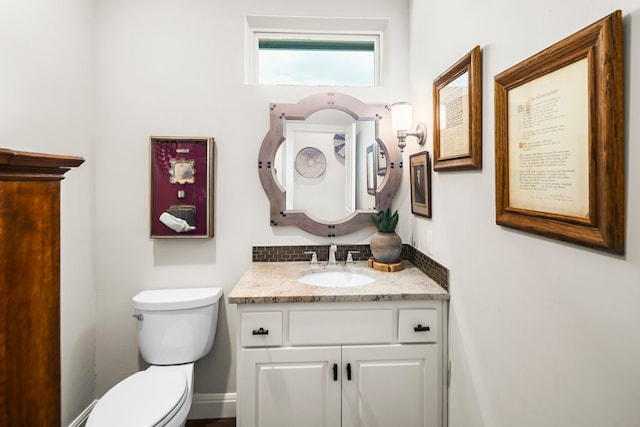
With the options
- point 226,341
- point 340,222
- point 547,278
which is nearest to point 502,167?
point 547,278

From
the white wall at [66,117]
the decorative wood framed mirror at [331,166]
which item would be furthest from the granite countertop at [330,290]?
the white wall at [66,117]

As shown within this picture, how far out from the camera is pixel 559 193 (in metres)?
0.87

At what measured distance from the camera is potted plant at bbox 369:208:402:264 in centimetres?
190

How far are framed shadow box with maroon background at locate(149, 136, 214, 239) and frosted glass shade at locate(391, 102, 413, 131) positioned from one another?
41.5 inches

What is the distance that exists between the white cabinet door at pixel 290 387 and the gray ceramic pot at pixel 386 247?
23.6 inches

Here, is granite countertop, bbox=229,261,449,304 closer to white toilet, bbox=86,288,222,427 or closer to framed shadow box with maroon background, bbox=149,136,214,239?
white toilet, bbox=86,288,222,427

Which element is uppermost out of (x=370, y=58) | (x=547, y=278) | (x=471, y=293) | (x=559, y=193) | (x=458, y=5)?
(x=370, y=58)

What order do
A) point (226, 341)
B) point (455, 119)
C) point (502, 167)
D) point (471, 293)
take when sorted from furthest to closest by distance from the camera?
1. point (226, 341)
2. point (455, 119)
3. point (471, 293)
4. point (502, 167)

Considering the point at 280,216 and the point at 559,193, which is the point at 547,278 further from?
the point at 280,216

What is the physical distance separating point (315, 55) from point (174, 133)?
101cm

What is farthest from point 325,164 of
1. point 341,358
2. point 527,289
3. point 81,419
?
point 81,419

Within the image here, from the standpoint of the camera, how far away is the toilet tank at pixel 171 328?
1.80 meters

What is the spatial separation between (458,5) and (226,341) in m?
2.09

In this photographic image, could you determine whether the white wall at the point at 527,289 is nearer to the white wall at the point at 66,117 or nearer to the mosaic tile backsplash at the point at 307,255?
the mosaic tile backsplash at the point at 307,255
